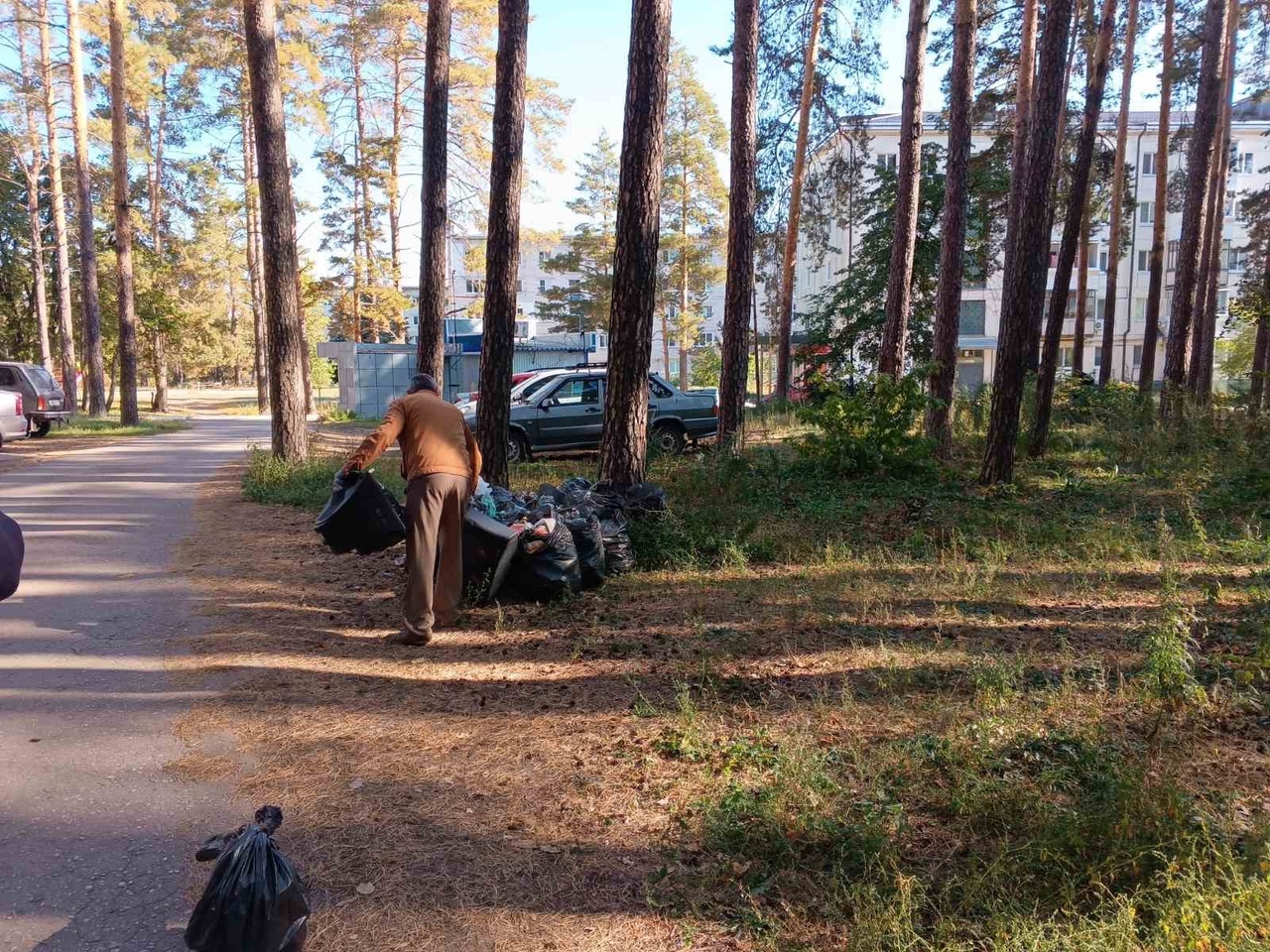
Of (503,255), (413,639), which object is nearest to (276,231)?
(503,255)

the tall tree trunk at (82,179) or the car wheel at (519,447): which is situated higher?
the tall tree trunk at (82,179)

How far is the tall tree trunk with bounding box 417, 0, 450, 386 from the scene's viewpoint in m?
12.2

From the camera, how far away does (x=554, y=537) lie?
A: 6.99 metres

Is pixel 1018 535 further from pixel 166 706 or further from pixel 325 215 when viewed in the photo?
pixel 325 215

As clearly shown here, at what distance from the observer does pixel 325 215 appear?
3575cm

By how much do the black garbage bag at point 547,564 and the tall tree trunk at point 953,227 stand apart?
8.27 meters

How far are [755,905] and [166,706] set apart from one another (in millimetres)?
3684

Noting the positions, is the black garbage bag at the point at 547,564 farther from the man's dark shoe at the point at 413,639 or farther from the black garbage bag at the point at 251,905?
the black garbage bag at the point at 251,905

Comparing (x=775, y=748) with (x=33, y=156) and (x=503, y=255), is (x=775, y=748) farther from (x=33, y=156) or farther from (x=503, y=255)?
(x=33, y=156)

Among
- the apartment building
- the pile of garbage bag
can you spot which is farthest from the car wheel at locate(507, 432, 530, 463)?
A: the apartment building

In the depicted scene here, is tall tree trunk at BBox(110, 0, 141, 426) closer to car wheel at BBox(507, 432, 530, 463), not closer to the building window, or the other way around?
car wheel at BBox(507, 432, 530, 463)

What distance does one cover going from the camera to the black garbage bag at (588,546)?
7348mm

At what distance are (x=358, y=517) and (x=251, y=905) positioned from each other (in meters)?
3.90

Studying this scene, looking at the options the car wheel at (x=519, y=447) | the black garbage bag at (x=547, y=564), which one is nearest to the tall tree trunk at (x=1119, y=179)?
the car wheel at (x=519, y=447)
